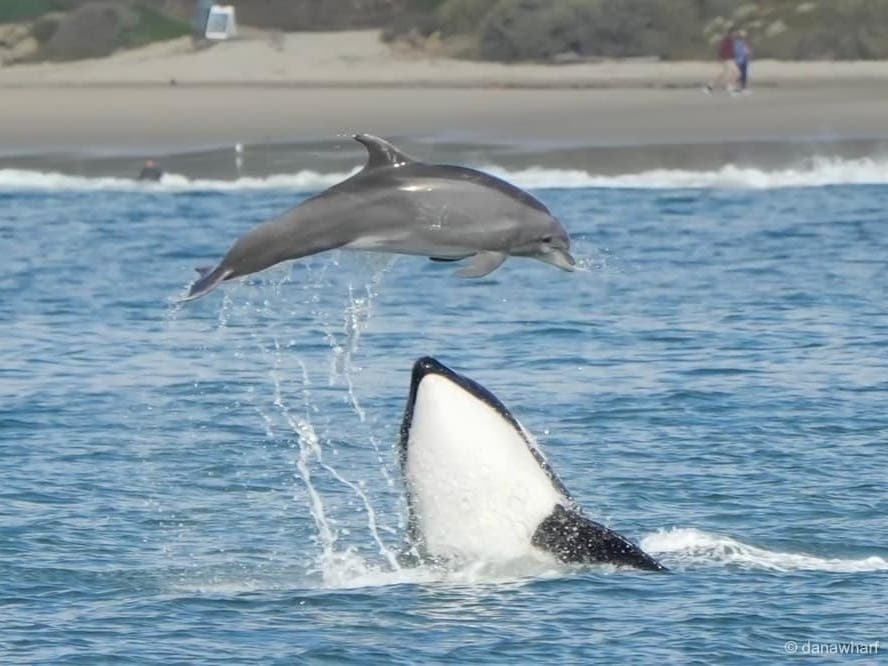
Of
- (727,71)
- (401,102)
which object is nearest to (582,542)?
(401,102)

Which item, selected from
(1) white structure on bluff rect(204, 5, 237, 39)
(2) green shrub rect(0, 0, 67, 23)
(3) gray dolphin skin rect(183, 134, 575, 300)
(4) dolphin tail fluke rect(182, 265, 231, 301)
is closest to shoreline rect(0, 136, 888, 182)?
(1) white structure on bluff rect(204, 5, 237, 39)

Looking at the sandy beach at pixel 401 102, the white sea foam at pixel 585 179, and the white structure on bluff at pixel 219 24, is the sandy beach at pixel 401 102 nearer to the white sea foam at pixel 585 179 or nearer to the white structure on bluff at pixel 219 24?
the white structure on bluff at pixel 219 24

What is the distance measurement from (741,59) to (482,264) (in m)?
37.7

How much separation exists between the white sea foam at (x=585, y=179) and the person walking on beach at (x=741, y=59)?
7981 millimetres

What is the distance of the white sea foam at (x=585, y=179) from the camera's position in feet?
125

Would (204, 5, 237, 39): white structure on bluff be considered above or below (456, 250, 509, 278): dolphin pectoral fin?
above

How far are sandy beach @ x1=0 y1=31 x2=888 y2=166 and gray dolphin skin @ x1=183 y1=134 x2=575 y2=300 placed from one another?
3000cm

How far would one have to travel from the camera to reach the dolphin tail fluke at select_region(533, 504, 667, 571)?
39.5 ft

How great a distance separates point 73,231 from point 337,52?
901 inches

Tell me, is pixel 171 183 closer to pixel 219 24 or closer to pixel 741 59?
pixel 741 59

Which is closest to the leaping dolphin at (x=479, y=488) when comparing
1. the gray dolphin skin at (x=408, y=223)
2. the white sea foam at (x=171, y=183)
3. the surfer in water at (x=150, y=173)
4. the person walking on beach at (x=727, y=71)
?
the gray dolphin skin at (x=408, y=223)

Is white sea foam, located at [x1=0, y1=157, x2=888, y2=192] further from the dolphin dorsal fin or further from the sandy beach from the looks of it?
the dolphin dorsal fin

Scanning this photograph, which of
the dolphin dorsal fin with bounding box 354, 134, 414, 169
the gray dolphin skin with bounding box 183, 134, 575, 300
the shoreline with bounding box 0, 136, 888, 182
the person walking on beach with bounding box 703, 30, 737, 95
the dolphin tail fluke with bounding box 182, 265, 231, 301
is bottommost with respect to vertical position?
the shoreline with bounding box 0, 136, 888, 182

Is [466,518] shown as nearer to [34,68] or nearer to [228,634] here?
[228,634]
